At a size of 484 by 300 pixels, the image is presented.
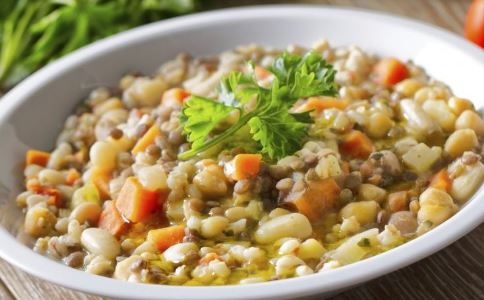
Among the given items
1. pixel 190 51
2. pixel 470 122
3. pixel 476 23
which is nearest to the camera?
pixel 470 122

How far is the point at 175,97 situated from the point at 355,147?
2.81 ft

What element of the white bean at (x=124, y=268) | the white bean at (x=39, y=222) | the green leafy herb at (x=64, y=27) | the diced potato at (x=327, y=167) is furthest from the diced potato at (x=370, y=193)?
the green leafy herb at (x=64, y=27)

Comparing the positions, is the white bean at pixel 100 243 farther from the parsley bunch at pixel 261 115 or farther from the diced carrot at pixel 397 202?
the diced carrot at pixel 397 202

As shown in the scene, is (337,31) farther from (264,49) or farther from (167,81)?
(167,81)

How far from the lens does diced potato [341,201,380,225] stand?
10.2ft

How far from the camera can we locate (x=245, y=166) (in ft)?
10.3

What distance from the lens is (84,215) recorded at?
333 cm

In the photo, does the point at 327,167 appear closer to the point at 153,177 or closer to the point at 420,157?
the point at 420,157

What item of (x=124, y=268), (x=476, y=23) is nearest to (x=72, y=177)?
(x=124, y=268)

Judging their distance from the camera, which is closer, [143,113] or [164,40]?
[143,113]

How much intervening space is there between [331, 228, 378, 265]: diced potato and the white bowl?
21 cm

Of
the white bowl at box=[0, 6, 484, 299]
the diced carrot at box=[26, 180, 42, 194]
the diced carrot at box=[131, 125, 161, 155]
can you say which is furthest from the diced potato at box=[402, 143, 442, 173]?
the diced carrot at box=[26, 180, 42, 194]

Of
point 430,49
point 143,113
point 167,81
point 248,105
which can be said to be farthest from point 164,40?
point 430,49

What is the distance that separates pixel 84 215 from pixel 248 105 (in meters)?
Result: 0.76
